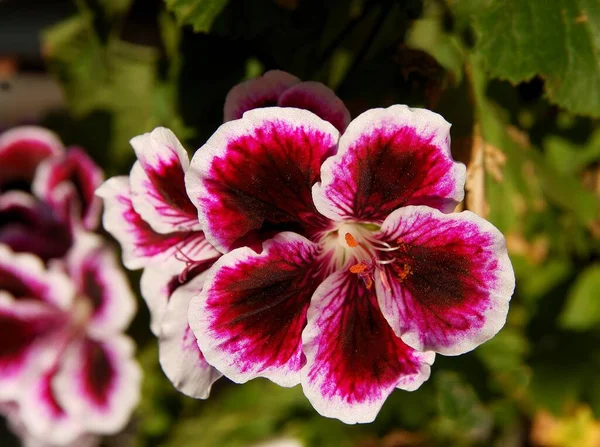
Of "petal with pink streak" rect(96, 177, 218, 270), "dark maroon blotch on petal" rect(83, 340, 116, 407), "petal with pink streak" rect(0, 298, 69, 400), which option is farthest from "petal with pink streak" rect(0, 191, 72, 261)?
"petal with pink streak" rect(96, 177, 218, 270)

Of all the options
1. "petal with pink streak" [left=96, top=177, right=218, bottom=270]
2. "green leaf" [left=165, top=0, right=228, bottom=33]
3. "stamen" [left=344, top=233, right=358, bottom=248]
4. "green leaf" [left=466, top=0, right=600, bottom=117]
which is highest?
"green leaf" [left=466, top=0, right=600, bottom=117]

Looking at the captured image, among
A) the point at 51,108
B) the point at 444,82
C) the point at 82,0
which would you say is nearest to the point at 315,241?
the point at 444,82

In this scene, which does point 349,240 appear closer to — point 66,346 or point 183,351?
point 183,351

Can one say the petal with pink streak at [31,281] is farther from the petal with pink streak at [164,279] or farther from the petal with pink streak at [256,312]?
the petal with pink streak at [256,312]

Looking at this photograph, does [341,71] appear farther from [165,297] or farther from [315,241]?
[165,297]

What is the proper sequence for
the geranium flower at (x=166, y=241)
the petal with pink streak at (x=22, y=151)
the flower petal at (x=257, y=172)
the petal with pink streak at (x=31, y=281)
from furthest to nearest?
the petal with pink streak at (x=22, y=151) → the petal with pink streak at (x=31, y=281) → the geranium flower at (x=166, y=241) → the flower petal at (x=257, y=172)

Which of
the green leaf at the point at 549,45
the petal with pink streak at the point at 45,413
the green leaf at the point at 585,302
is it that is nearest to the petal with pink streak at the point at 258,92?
the green leaf at the point at 549,45

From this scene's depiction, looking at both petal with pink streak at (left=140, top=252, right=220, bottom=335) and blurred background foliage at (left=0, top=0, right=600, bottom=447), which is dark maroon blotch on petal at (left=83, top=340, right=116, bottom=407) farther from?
petal with pink streak at (left=140, top=252, right=220, bottom=335)

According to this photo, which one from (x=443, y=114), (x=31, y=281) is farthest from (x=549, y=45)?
(x=31, y=281)

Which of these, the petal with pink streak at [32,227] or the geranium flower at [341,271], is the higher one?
the geranium flower at [341,271]
